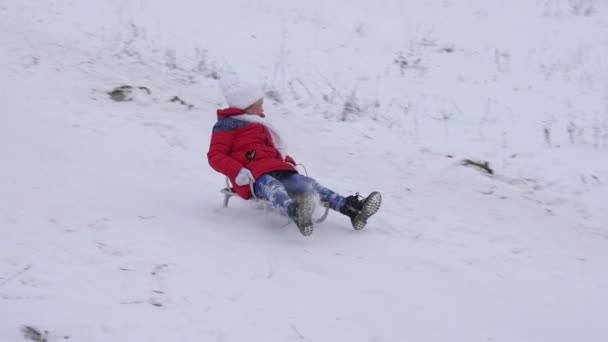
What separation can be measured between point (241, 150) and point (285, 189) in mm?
447

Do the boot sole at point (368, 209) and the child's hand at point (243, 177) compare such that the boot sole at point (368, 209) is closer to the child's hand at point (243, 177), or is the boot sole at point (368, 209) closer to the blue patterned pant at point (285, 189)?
the blue patterned pant at point (285, 189)

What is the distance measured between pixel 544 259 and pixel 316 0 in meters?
7.89

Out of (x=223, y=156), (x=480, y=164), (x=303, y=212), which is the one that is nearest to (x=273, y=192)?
(x=303, y=212)

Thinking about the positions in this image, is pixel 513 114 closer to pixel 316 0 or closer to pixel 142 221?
pixel 142 221

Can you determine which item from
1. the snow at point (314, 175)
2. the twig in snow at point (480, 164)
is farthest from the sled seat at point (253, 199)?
the twig in snow at point (480, 164)

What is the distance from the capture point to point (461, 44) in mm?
9391

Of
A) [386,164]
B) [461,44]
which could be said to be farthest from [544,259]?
[461,44]

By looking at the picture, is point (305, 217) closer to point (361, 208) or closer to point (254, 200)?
point (361, 208)

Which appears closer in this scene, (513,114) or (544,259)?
(544,259)

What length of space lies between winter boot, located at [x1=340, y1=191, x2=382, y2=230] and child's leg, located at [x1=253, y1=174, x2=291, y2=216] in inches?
17.2

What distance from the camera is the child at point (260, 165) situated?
4383 mm

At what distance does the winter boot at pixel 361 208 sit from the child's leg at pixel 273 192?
44 cm

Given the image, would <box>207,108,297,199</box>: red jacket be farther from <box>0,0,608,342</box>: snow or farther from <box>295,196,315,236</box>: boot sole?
<box>295,196,315,236</box>: boot sole

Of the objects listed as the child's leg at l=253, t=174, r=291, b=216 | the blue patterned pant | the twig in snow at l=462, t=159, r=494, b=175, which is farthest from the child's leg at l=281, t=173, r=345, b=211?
the twig in snow at l=462, t=159, r=494, b=175
